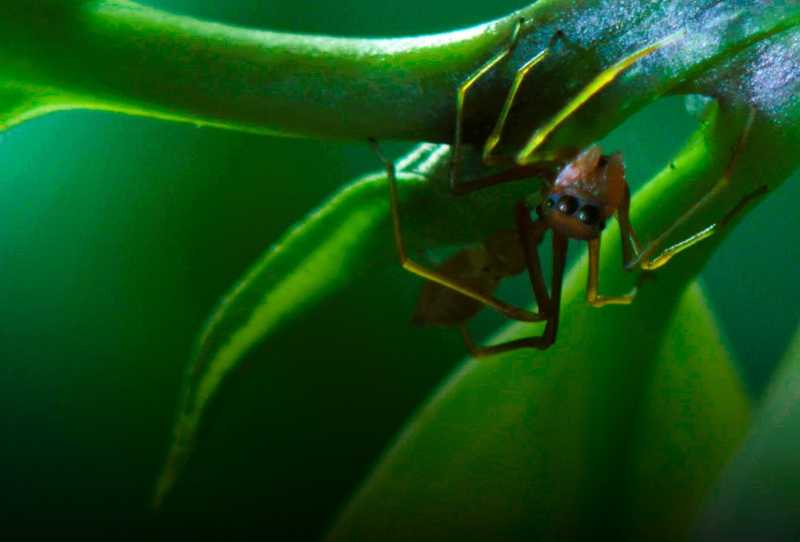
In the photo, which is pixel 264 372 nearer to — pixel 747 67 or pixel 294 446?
pixel 294 446

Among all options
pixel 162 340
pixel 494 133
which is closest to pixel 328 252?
pixel 494 133

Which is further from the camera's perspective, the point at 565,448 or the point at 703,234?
the point at 565,448

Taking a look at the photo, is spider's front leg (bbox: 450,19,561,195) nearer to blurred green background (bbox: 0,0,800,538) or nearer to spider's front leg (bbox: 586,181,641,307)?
spider's front leg (bbox: 586,181,641,307)

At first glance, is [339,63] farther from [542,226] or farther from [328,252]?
[542,226]

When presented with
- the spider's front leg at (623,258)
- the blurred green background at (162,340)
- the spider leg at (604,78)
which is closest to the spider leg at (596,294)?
the spider's front leg at (623,258)

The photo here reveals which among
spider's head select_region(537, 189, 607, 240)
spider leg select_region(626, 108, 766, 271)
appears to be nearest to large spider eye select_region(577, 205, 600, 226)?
spider's head select_region(537, 189, 607, 240)

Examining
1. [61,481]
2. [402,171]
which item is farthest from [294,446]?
[402,171]
